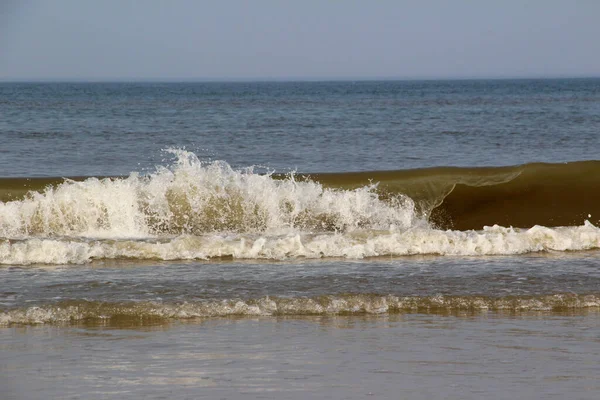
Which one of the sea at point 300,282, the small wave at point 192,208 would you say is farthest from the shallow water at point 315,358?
the small wave at point 192,208

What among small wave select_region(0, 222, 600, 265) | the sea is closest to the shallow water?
the sea

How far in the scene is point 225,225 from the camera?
11523 millimetres

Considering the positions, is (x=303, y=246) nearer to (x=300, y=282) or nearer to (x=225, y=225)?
(x=300, y=282)

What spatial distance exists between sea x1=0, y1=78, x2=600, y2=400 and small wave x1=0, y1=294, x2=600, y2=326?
0.06 feet

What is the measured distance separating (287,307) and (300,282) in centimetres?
87

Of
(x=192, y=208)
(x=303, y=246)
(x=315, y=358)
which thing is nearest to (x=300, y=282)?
(x=303, y=246)

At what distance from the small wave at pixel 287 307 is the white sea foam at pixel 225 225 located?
7.13 ft

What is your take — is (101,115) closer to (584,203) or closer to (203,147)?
(203,147)

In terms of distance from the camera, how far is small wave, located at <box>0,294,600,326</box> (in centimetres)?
713

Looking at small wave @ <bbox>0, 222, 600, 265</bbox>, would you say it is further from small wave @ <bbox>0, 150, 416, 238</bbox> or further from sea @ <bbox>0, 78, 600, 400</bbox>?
small wave @ <bbox>0, 150, 416, 238</bbox>

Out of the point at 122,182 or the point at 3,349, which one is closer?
the point at 3,349

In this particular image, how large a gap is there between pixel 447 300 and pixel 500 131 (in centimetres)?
2044

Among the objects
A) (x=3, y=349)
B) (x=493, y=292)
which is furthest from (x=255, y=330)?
(x=493, y=292)

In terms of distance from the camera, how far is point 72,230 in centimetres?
1136
